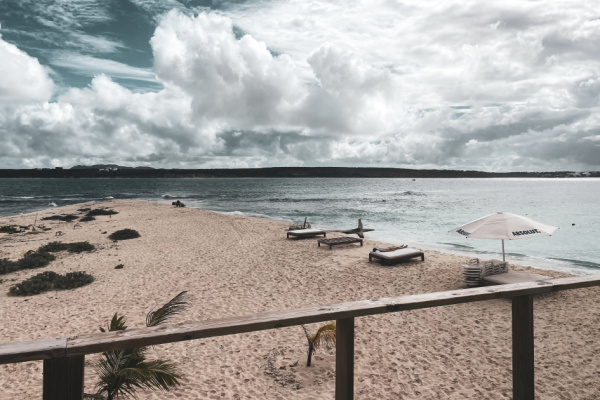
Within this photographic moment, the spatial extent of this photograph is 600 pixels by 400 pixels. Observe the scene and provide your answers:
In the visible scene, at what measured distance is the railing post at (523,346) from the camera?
2.69 m

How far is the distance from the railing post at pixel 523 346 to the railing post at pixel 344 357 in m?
1.27

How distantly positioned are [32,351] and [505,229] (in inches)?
428

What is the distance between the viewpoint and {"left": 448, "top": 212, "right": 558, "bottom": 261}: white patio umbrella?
10022 millimetres

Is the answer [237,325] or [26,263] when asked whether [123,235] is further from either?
[237,325]

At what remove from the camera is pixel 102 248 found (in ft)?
60.2

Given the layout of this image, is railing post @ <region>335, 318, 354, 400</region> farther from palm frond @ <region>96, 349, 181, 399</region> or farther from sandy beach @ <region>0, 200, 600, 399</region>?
sandy beach @ <region>0, 200, 600, 399</region>

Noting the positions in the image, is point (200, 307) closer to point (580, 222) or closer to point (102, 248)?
point (102, 248)

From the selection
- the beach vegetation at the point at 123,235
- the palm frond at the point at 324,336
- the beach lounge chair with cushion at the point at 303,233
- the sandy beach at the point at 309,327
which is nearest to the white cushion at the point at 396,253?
the sandy beach at the point at 309,327

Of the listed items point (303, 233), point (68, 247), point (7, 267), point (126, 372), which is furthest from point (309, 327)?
point (68, 247)

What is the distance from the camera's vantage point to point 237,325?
201 cm

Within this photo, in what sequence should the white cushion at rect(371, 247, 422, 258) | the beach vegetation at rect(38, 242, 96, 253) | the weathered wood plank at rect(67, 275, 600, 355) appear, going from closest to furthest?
the weathered wood plank at rect(67, 275, 600, 355), the white cushion at rect(371, 247, 422, 258), the beach vegetation at rect(38, 242, 96, 253)

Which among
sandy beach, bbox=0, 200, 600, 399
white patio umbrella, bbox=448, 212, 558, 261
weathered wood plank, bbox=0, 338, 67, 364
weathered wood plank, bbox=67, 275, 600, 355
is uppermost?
weathered wood plank, bbox=0, 338, 67, 364

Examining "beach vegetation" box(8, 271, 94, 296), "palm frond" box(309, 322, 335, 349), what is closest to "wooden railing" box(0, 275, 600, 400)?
"palm frond" box(309, 322, 335, 349)

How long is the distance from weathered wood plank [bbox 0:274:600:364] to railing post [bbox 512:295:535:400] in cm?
14
